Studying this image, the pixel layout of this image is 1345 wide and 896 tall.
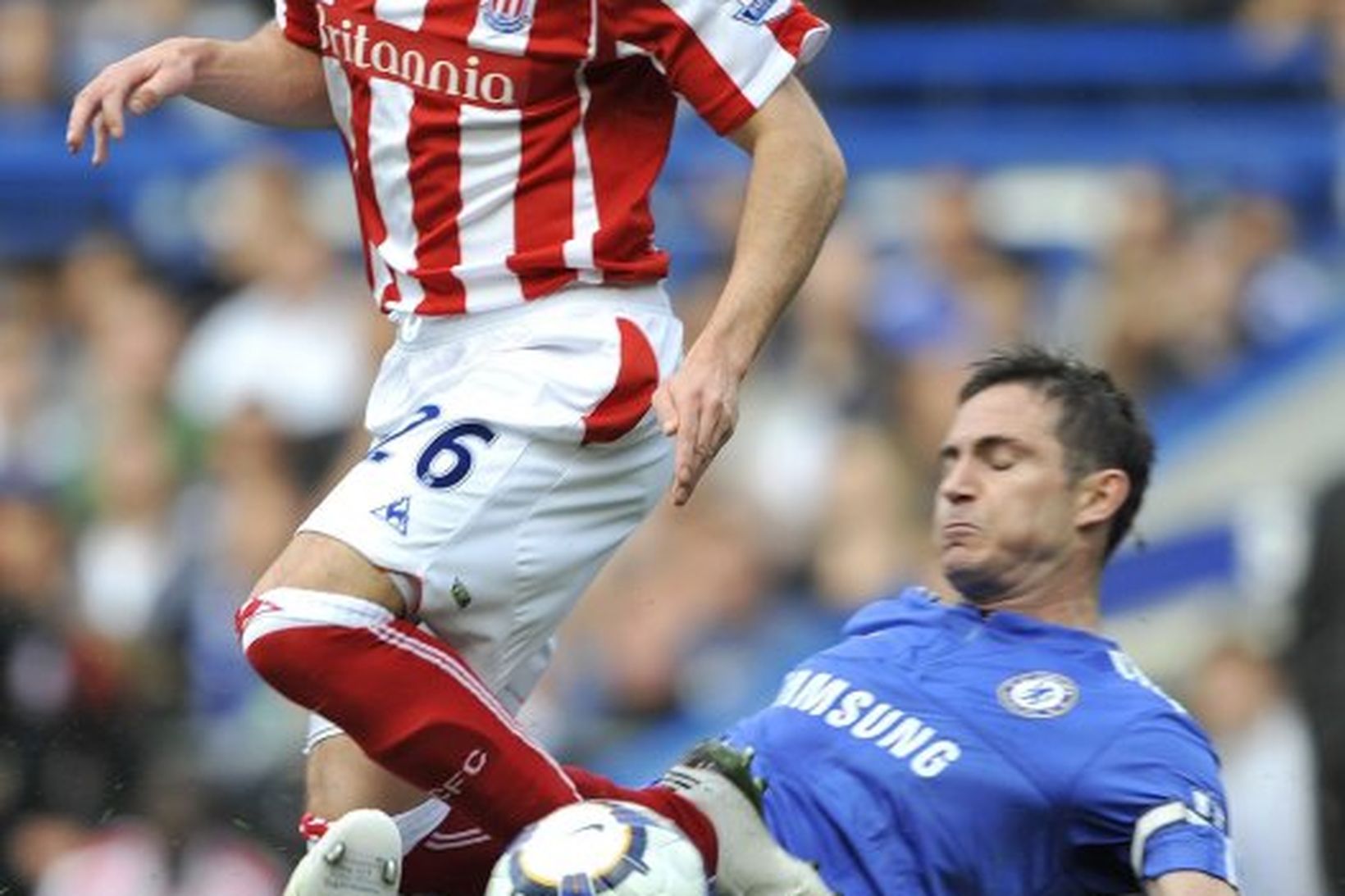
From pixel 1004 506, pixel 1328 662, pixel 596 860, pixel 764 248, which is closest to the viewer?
pixel 596 860

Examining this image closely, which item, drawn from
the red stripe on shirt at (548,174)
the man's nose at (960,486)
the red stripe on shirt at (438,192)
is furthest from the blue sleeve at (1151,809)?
the red stripe on shirt at (438,192)

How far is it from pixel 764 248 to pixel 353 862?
3.83ft

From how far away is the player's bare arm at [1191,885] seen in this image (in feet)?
19.1

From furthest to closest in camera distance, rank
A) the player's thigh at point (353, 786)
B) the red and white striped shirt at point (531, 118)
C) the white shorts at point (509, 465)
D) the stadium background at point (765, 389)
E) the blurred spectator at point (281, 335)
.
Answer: the blurred spectator at point (281, 335) → the stadium background at point (765, 389) → the player's thigh at point (353, 786) → the red and white striped shirt at point (531, 118) → the white shorts at point (509, 465)

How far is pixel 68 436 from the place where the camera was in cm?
1216

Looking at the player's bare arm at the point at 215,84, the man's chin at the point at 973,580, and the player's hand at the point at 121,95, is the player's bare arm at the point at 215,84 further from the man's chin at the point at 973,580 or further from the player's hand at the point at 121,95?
the man's chin at the point at 973,580

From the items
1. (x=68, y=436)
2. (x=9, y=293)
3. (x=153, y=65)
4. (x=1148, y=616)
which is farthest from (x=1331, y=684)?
(x=9, y=293)

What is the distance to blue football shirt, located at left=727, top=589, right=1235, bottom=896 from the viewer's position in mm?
6070

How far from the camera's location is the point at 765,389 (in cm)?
1166

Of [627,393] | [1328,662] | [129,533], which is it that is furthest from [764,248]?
[129,533]

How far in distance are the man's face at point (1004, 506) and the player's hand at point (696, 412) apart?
103 cm

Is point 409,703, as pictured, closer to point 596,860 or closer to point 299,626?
point 299,626

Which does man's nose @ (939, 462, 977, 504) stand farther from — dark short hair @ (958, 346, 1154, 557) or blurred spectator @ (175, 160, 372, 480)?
blurred spectator @ (175, 160, 372, 480)

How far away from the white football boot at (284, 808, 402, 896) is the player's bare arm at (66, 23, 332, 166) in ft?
4.15
